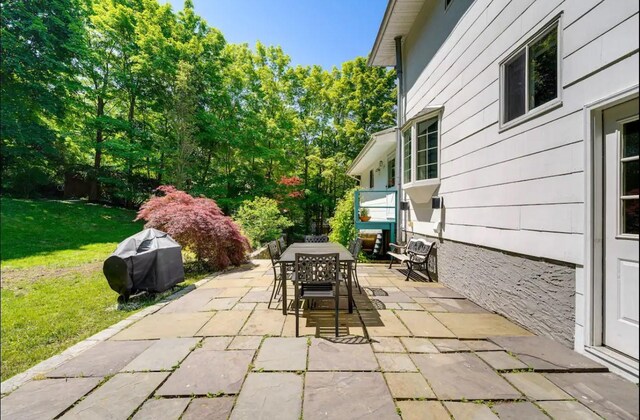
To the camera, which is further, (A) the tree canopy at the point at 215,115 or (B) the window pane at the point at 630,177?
(A) the tree canopy at the point at 215,115

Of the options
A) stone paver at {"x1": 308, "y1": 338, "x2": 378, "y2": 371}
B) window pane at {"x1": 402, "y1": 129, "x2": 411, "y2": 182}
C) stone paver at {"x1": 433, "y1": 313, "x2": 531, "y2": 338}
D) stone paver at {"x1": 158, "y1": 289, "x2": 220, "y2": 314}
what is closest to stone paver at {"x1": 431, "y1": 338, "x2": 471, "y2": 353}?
stone paver at {"x1": 433, "y1": 313, "x2": 531, "y2": 338}

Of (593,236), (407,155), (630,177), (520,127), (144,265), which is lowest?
(144,265)

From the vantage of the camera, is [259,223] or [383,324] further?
[259,223]

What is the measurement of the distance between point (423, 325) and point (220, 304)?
308 cm

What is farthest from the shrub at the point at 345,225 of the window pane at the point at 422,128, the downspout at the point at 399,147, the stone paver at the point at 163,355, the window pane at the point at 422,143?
the stone paver at the point at 163,355

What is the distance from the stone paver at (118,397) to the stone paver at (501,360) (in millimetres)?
3015

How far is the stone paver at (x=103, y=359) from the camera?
2439 mm

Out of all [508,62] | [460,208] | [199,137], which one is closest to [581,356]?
[460,208]

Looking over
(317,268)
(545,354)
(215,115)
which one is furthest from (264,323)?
(215,115)

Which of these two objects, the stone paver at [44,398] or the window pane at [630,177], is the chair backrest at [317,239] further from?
the window pane at [630,177]

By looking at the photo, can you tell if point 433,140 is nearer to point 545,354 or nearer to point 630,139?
point 630,139

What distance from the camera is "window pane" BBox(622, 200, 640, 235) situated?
226cm

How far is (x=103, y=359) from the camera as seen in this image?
2.68 meters

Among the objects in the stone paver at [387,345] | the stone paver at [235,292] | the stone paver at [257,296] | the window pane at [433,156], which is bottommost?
the stone paver at [235,292]
